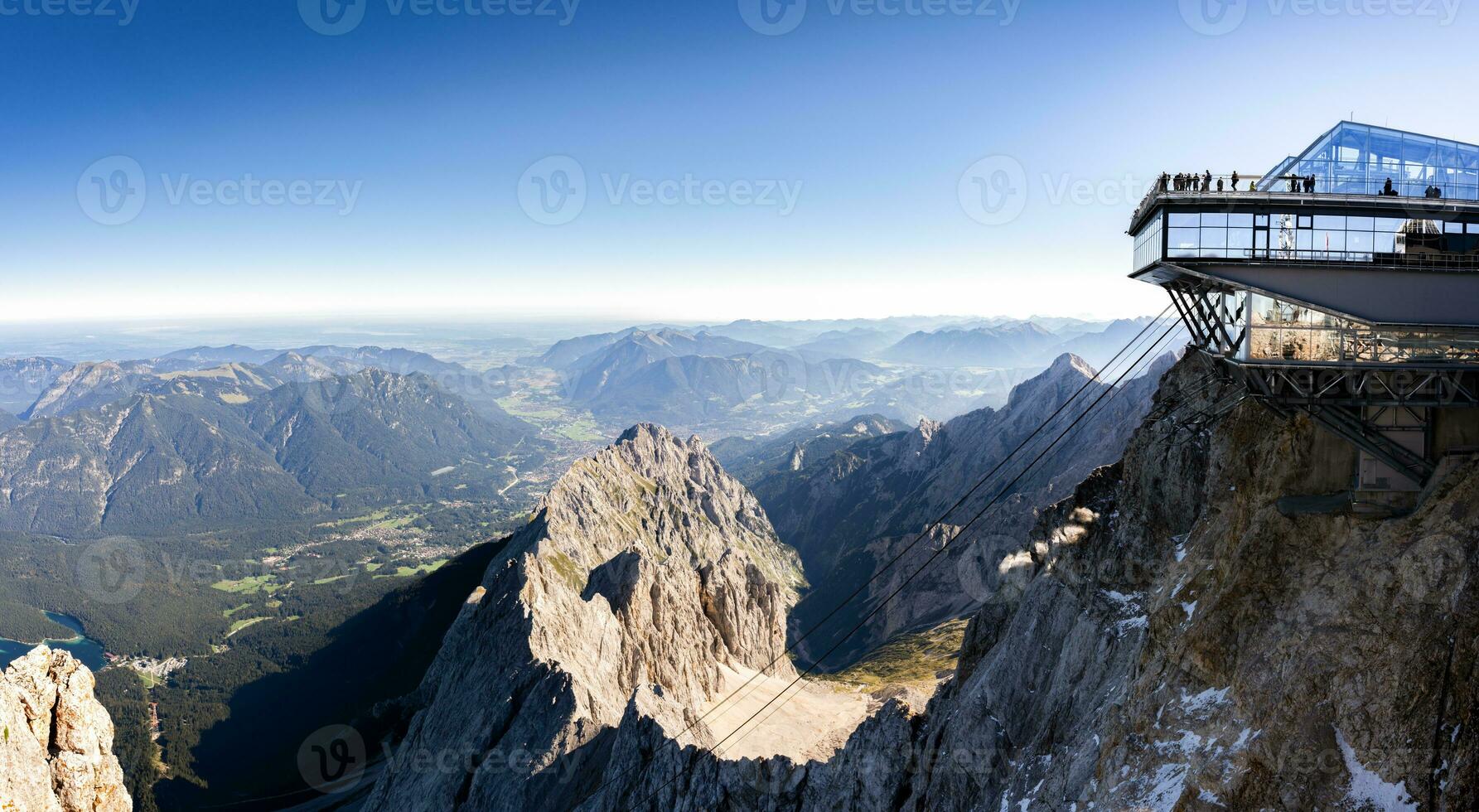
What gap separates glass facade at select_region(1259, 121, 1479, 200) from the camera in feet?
86.7

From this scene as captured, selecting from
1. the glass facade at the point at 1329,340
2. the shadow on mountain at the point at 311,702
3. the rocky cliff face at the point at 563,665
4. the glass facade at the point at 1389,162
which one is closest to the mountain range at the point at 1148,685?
the rocky cliff face at the point at 563,665

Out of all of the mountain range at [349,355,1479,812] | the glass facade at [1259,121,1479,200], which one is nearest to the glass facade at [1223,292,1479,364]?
the mountain range at [349,355,1479,812]

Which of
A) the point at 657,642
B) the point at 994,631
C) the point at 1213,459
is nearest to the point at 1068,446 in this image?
the point at 657,642

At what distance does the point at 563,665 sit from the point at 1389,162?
3035 inches

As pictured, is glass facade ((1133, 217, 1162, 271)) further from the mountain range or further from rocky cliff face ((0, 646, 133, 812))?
rocky cliff face ((0, 646, 133, 812))

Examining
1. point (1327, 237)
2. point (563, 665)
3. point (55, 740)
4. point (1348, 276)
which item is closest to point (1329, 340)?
point (1348, 276)

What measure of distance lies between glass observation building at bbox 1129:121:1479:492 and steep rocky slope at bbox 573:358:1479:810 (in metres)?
1.94

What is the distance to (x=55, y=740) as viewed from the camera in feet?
86.1

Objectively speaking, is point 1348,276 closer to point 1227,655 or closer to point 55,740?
point 1227,655

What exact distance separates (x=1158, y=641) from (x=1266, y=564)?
4.95 meters

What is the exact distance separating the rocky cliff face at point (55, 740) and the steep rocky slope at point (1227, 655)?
121 ft

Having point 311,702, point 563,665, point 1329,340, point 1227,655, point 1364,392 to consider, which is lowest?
point 311,702

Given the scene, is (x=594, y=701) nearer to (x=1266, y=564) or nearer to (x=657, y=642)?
(x=657, y=642)

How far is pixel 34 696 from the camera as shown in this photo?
25734mm
